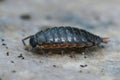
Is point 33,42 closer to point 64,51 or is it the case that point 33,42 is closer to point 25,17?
point 64,51

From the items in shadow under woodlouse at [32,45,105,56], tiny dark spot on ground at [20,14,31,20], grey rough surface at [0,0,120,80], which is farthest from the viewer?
tiny dark spot on ground at [20,14,31,20]

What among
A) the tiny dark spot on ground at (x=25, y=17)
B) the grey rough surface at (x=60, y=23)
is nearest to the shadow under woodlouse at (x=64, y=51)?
the grey rough surface at (x=60, y=23)

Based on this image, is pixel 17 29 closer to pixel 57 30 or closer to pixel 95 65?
pixel 57 30

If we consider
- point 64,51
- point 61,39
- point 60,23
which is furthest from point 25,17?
point 61,39

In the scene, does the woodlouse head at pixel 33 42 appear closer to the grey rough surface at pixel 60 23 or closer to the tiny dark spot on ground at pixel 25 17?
the grey rough surface at pixel 60 23

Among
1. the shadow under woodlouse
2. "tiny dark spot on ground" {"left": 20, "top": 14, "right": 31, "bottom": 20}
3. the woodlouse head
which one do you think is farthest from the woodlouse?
"tiny dark spot on ground" {"left": 20, "top": 14, "right": 31, "bottom": 20}

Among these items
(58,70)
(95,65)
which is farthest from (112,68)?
(58,70)

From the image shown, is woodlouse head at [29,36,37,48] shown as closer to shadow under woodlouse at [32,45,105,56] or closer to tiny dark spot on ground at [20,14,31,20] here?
shadow under woodlouse at [32,45,105,56]
